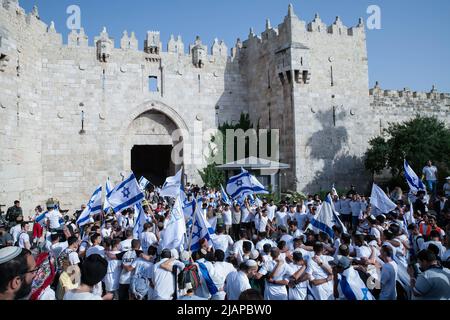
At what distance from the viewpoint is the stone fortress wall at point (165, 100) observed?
19469mm

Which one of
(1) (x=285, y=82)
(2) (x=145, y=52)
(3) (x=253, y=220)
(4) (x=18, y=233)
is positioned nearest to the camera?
(4) (x=18, y=233)

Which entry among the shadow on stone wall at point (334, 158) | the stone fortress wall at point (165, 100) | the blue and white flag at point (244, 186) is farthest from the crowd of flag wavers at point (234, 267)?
the stone fortress wall at point (165, 100)

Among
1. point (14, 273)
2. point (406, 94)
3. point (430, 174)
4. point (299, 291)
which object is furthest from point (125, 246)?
point (406, 94)

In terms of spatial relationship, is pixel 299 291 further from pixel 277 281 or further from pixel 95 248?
pixel 95 248

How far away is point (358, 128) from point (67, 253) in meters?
18.1

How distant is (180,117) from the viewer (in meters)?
22.4

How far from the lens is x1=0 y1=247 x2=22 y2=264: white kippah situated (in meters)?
3.05

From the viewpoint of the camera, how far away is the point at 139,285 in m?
5.68

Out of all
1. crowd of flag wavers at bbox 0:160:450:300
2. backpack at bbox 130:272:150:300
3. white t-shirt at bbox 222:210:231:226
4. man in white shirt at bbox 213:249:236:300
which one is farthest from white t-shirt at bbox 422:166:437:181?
backpack at bbox 130:272:150:300

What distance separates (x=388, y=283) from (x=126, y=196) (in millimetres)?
6311

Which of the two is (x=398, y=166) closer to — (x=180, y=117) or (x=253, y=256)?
(x=180, y=117)

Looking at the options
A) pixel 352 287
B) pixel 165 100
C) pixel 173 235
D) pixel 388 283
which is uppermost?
pixel 165 100
